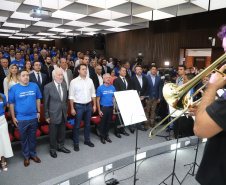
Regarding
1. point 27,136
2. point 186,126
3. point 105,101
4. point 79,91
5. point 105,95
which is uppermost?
point 79,91

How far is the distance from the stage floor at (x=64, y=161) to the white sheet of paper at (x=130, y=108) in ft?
2.61

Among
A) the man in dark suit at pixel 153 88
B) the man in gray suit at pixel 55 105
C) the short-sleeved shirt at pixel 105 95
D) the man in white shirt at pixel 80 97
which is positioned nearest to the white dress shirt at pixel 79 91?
the man in white shirt at pixel 80 97

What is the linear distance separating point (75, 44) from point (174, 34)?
7793 millimetres

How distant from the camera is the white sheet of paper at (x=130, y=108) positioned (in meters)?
2.17

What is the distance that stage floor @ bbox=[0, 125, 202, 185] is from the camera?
2.31m

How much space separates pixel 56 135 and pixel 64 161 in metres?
0.43

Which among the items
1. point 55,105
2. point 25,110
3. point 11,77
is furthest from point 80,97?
point 11,77

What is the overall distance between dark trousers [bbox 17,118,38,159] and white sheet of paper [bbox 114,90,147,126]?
1.34 metres

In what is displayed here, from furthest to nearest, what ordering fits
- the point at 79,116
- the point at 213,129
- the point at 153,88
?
1. the point at 153,88
2. the point at 79,116
3. the point at 213,129

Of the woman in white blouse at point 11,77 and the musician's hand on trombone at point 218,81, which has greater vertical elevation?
the musician's hand on trombone at point 218,81

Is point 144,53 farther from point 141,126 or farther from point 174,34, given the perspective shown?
point 141,126

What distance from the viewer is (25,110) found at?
2.46m

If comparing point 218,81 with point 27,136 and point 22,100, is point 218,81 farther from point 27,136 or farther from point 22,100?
point 27,136

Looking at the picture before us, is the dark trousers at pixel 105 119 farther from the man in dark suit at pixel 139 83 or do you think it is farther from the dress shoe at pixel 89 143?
the man in dark suit at pixel 139 83
